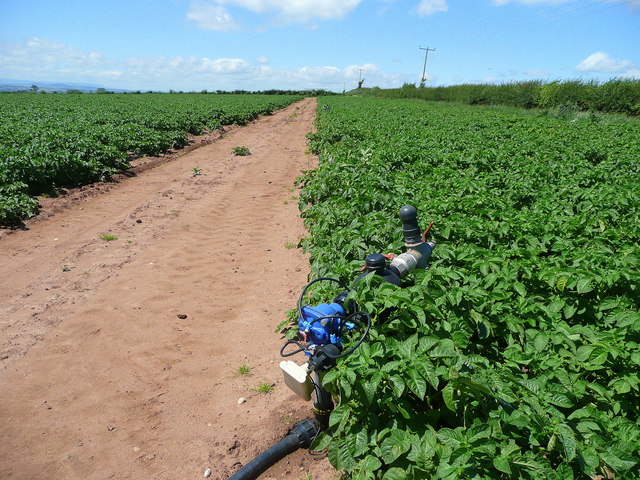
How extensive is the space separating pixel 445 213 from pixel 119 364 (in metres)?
4.19

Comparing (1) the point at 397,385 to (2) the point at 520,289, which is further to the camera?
(2) the point at 520,289

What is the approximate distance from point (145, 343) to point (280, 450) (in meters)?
2.19

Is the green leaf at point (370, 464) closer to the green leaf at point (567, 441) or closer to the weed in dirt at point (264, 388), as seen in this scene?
the green leaf at point (567, 441)

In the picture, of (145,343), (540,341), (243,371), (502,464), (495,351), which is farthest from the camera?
(145,343)

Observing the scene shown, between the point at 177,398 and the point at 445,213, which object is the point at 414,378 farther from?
the point at 445,213

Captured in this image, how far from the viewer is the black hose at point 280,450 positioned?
272cm

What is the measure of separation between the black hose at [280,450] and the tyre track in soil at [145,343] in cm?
8

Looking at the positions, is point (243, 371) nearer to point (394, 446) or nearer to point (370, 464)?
point (370, 464)

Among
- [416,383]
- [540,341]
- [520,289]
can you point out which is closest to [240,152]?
[520,289]

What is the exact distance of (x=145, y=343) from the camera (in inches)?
167

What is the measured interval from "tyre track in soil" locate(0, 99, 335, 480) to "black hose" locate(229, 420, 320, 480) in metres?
0.08

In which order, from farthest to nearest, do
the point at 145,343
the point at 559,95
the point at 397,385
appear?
the point at 559,95 → the point at 145,343 → the point at 397,385

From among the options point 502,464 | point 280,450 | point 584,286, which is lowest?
point 280,450

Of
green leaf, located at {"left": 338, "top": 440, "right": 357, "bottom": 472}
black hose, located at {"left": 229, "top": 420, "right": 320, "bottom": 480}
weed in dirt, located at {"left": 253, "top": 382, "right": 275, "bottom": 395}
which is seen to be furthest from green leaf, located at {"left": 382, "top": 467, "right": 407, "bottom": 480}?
weed in dirt, located at {"left": 253, "top": 382, "right": 275, "bottom": 395}
